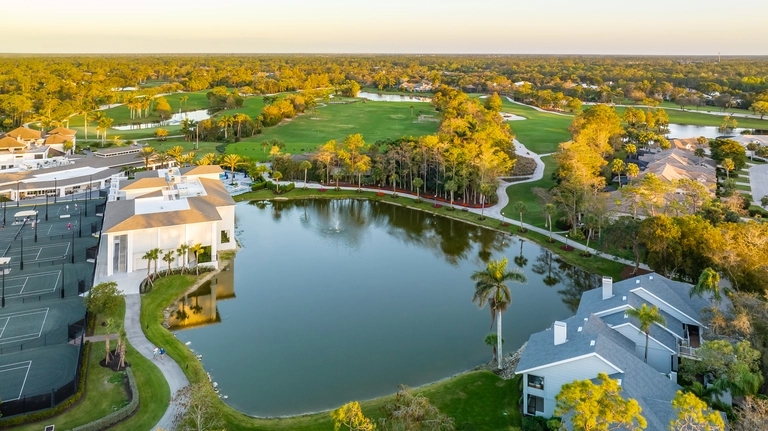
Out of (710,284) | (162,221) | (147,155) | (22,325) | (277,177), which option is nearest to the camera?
(710,284)

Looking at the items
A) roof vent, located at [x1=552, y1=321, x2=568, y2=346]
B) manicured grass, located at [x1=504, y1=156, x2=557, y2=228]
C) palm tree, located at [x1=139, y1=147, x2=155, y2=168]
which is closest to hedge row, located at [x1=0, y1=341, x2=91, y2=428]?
roof vent, located at [x1=552, y1=321, x2=568, y2=346]

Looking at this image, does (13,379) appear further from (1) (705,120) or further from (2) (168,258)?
(1) (705,120)

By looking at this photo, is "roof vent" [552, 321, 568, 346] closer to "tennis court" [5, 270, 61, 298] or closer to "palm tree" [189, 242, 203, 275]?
"palm tree" [189, 242, 203, 275]

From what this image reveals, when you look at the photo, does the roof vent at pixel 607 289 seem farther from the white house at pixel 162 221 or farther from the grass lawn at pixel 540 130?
the grass lawn at pixel 540 130

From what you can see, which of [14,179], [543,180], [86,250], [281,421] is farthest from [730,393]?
[14,179]

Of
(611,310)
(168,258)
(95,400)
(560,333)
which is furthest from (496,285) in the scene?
(168,258)

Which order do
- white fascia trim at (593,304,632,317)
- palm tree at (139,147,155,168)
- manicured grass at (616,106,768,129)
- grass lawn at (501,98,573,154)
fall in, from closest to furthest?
white fascia trim at (593,304,632,317) < palm tree at (139,147,155,168) < grass lawn at (501,98,573,154) < manicured grass at (616,106,768,129)

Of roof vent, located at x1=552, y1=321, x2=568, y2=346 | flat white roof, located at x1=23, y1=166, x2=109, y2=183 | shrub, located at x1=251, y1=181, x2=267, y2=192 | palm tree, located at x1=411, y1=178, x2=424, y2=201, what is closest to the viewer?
roof vent, located at x1=552, y1=321, x2=568, y2=346
